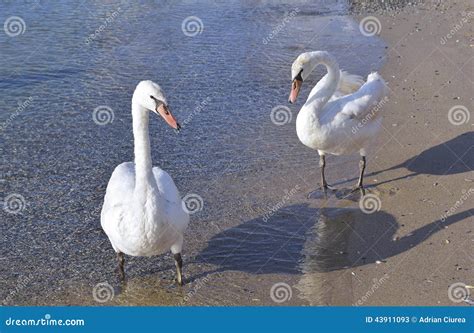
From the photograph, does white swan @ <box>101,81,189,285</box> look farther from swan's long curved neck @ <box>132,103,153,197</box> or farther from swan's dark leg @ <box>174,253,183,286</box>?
swan's dark leg @ <box>174,253,183,286</box>

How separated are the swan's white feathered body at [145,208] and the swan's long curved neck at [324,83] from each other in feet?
9.72

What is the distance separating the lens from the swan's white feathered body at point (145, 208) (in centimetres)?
653

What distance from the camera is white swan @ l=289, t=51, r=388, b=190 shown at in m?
9.06

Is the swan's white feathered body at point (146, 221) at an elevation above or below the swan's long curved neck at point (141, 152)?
below

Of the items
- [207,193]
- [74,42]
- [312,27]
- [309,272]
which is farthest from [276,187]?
[312,27]

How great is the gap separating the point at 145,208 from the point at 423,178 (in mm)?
4329

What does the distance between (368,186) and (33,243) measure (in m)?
4.24

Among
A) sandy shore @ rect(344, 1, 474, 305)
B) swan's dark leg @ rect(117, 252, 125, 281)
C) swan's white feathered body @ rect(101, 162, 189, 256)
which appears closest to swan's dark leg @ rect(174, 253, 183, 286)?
swan's white feathered body @ rect(101, 162, 189, 256)

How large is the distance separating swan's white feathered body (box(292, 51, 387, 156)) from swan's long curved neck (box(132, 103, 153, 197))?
290 cm

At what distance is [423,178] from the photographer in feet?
31.0

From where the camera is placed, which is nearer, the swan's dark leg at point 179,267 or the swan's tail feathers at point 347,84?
the swan's dark leg at point 179,267

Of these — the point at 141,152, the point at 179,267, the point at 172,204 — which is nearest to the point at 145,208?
the point at 172,204

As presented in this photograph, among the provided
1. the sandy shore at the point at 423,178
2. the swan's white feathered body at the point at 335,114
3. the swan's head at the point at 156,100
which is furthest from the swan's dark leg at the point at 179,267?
the swan's white feathered body at the point at 335,114

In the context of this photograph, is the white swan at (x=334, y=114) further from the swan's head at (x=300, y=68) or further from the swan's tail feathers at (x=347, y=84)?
the swan's tail feathers at (x=347, y=84)
